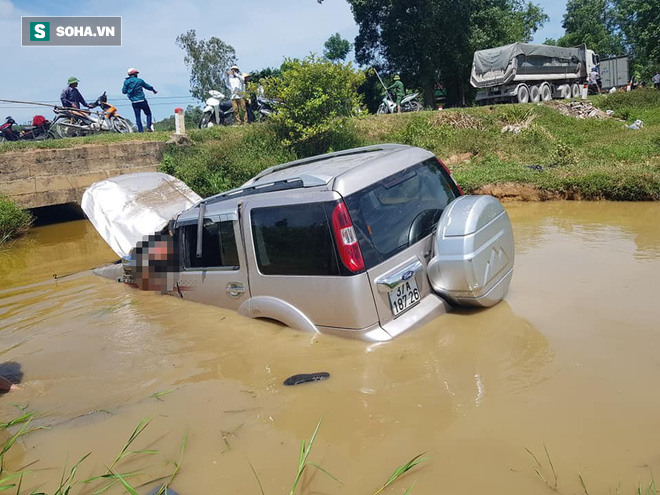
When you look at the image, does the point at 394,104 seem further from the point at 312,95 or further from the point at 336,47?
the point at 336,47

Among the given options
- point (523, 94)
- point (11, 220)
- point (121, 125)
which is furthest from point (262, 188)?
point (523, 94)

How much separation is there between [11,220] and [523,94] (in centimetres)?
1984

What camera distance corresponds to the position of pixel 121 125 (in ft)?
49.4

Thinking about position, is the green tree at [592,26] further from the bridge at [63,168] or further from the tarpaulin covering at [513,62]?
the bridge at [63,168]

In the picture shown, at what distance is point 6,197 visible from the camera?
11000 millimetres

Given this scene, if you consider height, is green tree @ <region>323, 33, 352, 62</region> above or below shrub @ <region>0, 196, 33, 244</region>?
above

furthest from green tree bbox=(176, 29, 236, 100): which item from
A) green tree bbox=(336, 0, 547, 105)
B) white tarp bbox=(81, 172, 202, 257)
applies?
white tarp bbox=(81, 172, 202, 257)

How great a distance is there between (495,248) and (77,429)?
3.11 metres

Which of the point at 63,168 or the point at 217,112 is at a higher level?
the point at 217,112

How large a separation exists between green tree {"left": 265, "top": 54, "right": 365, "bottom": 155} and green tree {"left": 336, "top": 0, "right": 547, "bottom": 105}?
15.7 m

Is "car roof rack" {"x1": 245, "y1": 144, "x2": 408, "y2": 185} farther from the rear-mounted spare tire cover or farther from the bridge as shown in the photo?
the bridge

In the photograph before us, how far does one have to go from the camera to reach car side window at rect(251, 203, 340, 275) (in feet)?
11.4

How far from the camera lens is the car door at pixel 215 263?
4125 millimetres

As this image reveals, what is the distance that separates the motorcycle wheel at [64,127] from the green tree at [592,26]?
156 feet
